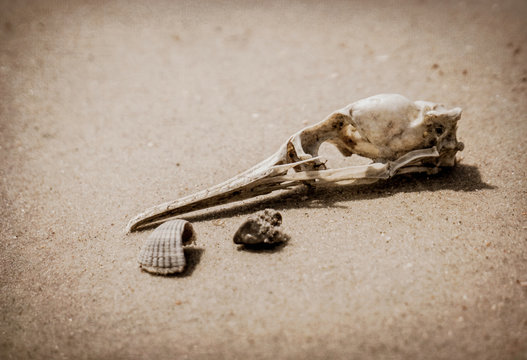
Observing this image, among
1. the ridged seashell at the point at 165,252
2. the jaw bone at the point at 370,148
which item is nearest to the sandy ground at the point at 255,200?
the ridged seashell at the point at 165,252

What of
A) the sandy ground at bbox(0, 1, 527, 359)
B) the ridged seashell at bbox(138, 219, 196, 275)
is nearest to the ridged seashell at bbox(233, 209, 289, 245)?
the sandy ground at bbox(0, 1, 527, 359)

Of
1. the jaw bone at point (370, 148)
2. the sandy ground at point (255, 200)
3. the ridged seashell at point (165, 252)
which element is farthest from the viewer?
the jaw bone at point (370, 148)

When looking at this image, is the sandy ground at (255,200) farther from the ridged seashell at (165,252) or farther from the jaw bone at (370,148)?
the jaw bone at (370,148)

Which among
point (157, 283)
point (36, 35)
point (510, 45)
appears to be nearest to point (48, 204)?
point (157, 283)

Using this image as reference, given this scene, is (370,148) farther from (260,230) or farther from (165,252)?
(165,252)

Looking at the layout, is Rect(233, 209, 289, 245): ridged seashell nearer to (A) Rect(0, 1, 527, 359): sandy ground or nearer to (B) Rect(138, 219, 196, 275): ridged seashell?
(A) Rect(0, 1, 527, 359): sandy ground

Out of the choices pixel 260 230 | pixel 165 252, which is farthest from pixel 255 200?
pixel 165 252
